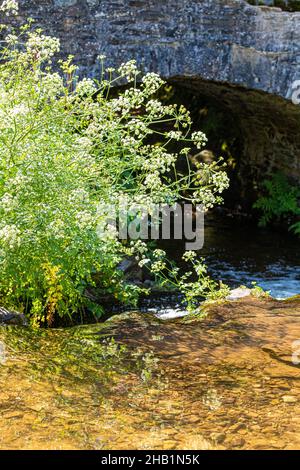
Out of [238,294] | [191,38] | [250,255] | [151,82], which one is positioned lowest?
[250,255]

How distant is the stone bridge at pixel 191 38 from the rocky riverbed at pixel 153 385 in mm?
3769

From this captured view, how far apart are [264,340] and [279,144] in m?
7.16

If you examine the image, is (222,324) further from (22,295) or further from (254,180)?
(254,180)

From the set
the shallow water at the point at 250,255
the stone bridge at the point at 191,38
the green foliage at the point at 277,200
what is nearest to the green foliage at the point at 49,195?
the stone bridge at the point at 191,38

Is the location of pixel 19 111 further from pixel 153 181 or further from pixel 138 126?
pixel 153 181

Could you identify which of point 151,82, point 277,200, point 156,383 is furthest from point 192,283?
point 277,200

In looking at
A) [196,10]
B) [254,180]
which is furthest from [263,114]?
[196,10]

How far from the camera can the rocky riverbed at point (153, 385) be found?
3199 mm

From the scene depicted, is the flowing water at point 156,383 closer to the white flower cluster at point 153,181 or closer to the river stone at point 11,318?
the river stone at point 11,318

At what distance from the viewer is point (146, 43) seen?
8016 millimetres

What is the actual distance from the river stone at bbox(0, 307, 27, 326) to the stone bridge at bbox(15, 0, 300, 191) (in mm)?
3705

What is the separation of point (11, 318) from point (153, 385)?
1.43m

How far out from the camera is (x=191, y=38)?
8273 mm
